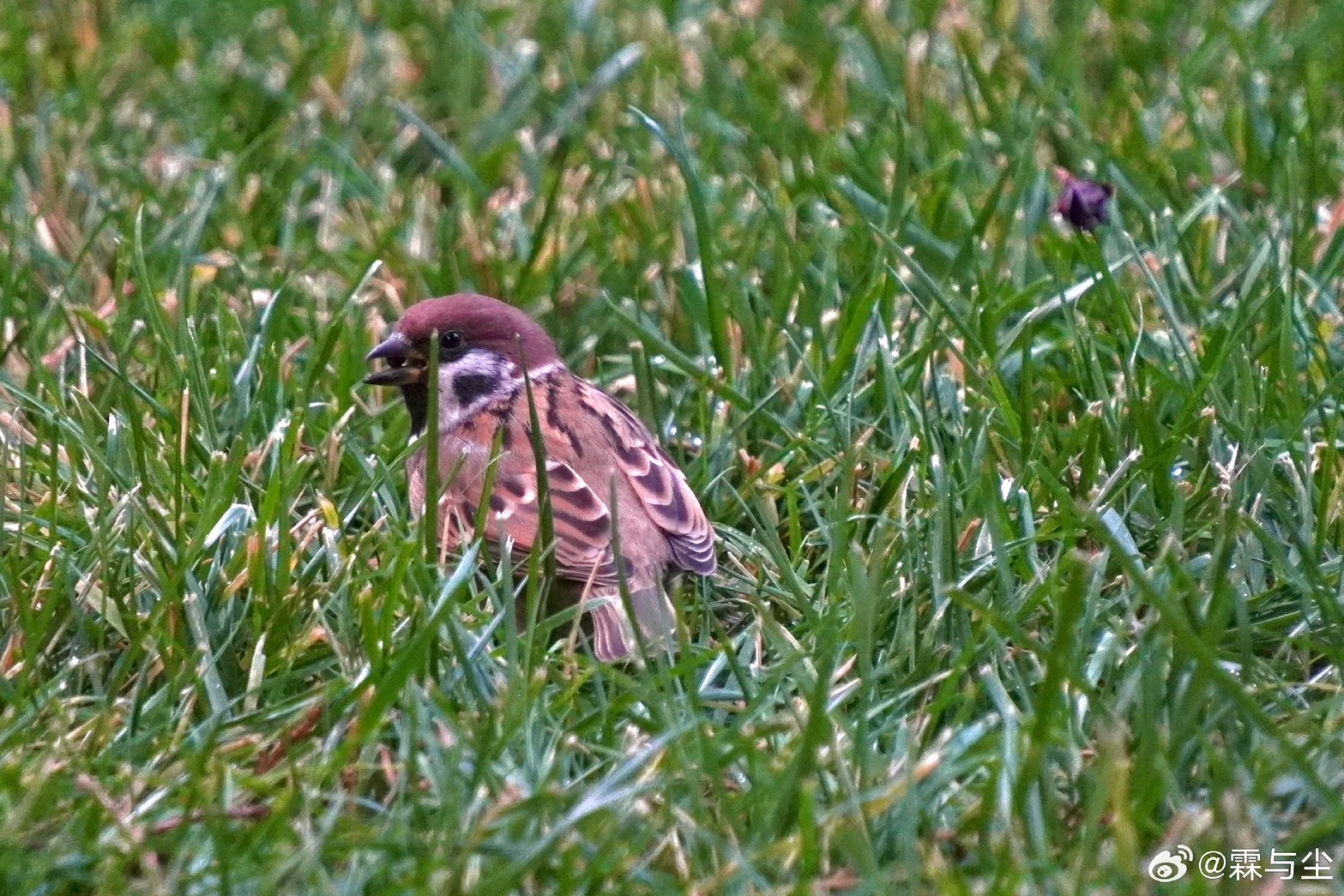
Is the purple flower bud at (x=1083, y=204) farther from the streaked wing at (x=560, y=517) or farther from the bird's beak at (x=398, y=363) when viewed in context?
the bird's beak at (x=398, y=363)

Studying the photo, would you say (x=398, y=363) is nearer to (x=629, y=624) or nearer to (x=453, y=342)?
(x=453, y=342)

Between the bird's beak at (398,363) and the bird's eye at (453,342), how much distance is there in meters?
0.10

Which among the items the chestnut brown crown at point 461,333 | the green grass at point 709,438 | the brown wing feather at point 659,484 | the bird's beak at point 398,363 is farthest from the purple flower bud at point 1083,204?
the bird's beak at point 398,363

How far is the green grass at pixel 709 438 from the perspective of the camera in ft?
8.16

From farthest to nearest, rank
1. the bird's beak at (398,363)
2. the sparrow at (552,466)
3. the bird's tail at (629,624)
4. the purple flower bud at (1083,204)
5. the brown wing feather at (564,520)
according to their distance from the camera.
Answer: the purple flower bud at (1083,204), the bird's beak at (398,363), the brown wing feather at (564,520), the sparrow at (552,466), the bird's tail at (629,624)

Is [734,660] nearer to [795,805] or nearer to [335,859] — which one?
[795,805]

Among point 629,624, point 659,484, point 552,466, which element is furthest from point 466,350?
point 629,624

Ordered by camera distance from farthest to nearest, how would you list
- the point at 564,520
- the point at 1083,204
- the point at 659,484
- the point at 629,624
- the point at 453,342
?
1. the point at 1083,204
2. the point at 453,342
3. the point at 659,484
4. the point at 564,520
5. the point at 629,624

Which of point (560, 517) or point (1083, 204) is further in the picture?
point (1083, 204)

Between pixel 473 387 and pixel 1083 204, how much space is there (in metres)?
1.43

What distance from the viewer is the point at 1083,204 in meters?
4.27

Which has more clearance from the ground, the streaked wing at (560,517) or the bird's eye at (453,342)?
the bird's eye at (453,342)

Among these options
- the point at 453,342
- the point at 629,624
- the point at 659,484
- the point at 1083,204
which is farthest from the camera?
the point at 1083,204

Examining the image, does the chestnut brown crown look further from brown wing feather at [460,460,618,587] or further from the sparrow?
brown wing feather at [460,460,618,587]
